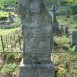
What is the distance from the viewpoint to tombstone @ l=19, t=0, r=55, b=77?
884cm

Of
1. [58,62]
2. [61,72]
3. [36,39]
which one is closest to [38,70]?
Answer: [61,72]

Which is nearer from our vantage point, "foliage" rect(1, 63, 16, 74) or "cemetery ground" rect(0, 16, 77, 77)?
"cemetery ground" rect(0, 16, 77, 77)

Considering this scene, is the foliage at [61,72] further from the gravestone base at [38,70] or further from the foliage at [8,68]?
the foliage at [8,68]

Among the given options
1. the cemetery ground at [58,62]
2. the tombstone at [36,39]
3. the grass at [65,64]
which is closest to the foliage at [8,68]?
the cemetery ground at [58,62]

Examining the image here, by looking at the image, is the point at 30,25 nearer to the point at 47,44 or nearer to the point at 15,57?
the point at 47,44

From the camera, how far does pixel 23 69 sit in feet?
30.8

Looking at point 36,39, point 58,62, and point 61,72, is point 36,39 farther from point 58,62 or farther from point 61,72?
point 58,62

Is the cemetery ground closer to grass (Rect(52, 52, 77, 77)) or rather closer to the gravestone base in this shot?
grass (Rect(52, 52, 77, 77))

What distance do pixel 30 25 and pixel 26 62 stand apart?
1.36 metres

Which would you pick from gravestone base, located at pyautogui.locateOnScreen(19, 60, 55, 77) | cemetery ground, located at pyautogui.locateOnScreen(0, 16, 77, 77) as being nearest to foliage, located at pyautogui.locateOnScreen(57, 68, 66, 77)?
cemetery ground, located at pyautogui.locateOnScreen(0, 16, 77, 77)

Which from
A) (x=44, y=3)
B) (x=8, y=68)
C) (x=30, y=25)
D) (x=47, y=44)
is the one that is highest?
(x=44, y=3)

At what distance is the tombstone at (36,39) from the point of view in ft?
29.0

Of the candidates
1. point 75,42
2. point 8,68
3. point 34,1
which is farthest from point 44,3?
point 75,42

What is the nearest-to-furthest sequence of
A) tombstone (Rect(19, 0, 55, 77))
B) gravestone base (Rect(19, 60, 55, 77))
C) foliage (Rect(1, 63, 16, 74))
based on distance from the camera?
1. tombstone (Rect(19, 0, 55, 77))
2. gravestone base (Rect(19, 60, 55, 77))
3. foliage (Rect(1, 63, 16, 74))
